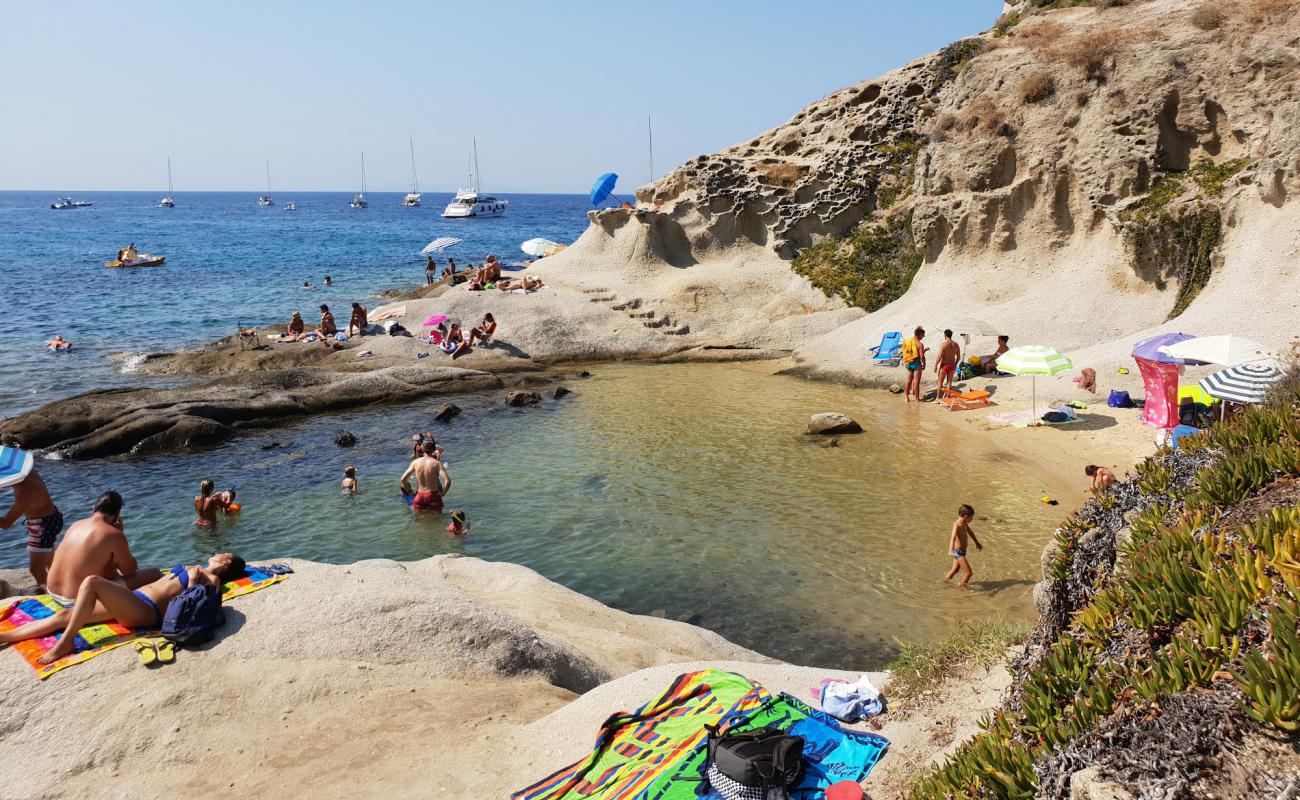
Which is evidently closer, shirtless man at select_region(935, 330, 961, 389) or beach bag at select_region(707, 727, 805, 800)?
beach bag at select_region(707, 727, 805, 800)

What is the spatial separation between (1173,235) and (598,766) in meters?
23.5

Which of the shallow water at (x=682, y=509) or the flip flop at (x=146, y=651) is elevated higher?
the flip flop at (x=146, y=651)

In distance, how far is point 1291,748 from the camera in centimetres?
369

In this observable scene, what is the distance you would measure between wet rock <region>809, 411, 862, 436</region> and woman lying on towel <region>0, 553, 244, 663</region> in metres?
14.7

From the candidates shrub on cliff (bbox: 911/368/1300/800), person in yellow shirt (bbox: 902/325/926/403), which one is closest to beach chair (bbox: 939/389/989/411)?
person in yellow shirt (bbox: 902/325/926/403)

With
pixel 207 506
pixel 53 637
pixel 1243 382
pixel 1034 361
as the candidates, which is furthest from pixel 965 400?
pixel 53 637

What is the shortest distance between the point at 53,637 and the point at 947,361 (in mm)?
20511

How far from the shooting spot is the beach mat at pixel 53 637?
7.91 meters

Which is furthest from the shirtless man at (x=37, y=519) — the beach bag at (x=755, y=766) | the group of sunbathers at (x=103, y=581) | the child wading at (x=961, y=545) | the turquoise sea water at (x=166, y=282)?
the turquoise sea water at (x=166, y=282)

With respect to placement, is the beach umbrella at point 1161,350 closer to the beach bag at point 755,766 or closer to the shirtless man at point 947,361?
the shirtless man at point 947,361

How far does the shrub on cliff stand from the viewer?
3842 mm

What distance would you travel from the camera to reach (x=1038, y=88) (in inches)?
1073

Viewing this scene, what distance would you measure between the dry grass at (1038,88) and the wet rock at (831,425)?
47.4 feet

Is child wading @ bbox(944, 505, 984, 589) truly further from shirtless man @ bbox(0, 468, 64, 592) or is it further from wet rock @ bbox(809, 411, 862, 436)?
shirtless man @ bbox(0, 468, 64, 592)
